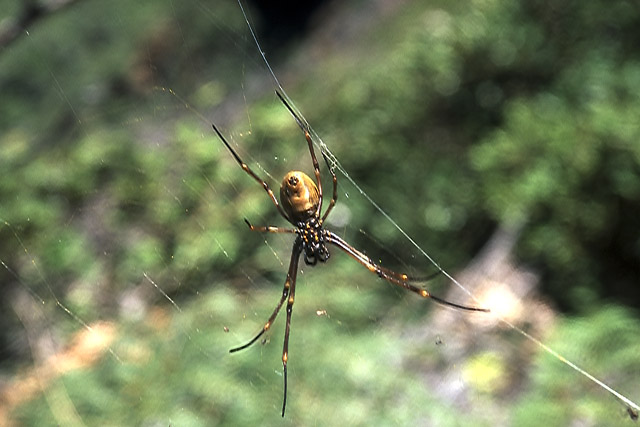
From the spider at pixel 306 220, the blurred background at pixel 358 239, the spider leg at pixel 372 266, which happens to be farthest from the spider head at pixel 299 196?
the blurred background at pixel 358 239

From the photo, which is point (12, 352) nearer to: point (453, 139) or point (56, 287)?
point (56, 287)

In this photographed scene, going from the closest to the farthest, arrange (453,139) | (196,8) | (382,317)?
(382,317)
(453,139)
(196,8)

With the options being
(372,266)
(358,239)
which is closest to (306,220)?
(372,266)

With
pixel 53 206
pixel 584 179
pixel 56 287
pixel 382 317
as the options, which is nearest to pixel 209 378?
pixel 382 317

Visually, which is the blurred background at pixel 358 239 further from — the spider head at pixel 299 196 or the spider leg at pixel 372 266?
the spider head at pixel 299 196

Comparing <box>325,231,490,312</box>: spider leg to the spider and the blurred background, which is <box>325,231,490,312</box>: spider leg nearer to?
the spider
